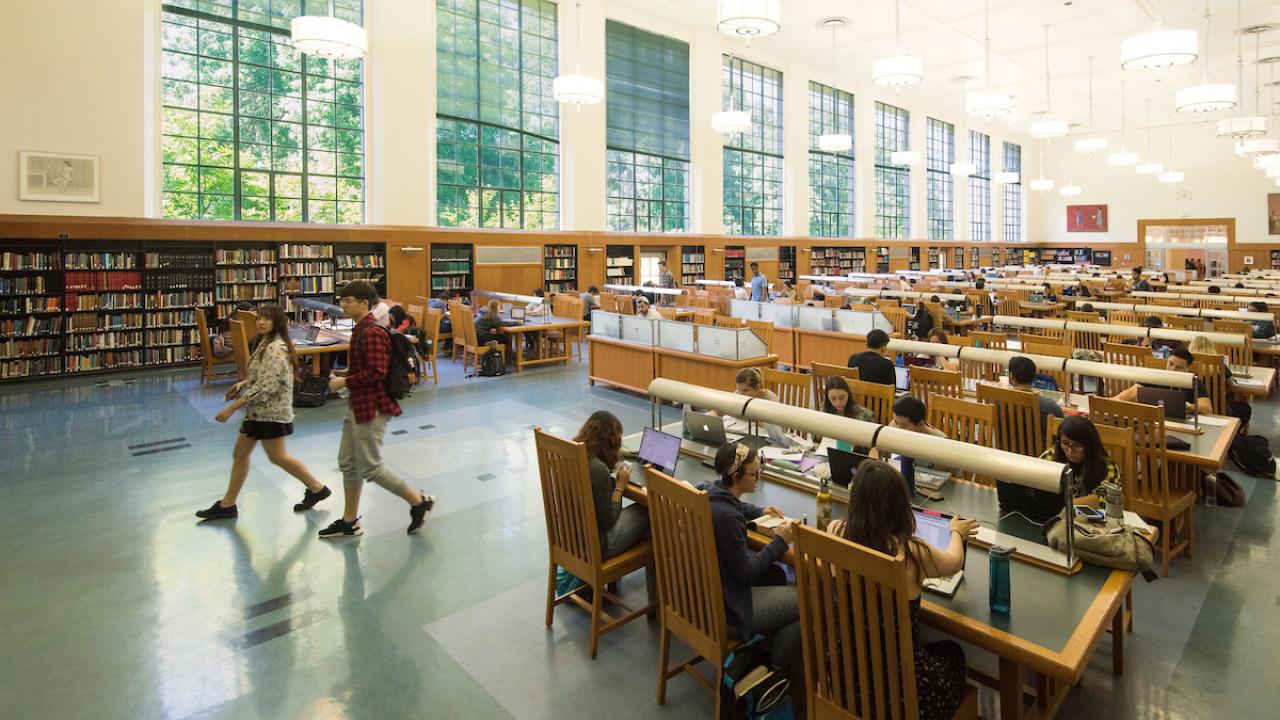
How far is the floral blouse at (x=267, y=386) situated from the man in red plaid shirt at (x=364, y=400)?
0.43 meters

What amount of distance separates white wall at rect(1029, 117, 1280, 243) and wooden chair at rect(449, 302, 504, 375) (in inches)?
1109

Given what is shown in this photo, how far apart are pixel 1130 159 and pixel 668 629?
18283 mm

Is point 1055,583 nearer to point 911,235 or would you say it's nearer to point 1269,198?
point 911,235

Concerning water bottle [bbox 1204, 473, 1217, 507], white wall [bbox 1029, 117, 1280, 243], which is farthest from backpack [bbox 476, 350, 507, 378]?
white wall [bbox 1029, 117, 1280, 243]

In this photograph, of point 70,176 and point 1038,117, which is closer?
point 70,176

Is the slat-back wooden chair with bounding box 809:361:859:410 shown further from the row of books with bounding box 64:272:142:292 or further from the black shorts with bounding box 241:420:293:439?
the row of books with bounding box 64:272:142:292

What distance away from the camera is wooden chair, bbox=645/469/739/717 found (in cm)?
233

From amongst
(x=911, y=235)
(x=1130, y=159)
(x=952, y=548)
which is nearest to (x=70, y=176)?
(x=952, y=548)

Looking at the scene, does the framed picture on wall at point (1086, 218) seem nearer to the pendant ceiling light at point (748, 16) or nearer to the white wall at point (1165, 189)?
the white wall at point (1165, 189)

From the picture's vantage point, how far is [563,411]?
732 centimetres

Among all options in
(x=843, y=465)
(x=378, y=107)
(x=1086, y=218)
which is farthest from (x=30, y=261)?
(x=1086, y=218)

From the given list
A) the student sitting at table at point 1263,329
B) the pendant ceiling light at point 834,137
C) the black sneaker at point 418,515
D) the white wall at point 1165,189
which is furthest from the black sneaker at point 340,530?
the white wall at point 1165,189

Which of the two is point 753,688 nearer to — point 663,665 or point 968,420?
point 663,665

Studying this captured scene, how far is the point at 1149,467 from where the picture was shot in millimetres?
3555
